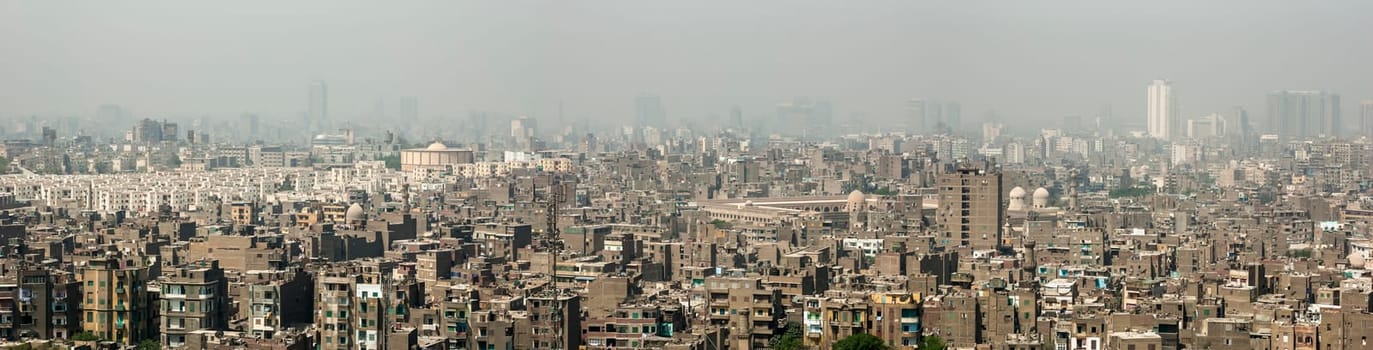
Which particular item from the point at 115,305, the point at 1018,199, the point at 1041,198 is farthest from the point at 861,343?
the point at 1041,198

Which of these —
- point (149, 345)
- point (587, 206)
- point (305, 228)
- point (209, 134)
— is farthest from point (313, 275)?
point (209, 134)

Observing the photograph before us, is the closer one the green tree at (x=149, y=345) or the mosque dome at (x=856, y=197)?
the green tree at (x=149, y=345)

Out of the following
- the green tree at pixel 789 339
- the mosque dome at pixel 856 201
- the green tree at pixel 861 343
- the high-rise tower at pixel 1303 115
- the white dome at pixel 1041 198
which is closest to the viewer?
the green tree at pixel 861 343

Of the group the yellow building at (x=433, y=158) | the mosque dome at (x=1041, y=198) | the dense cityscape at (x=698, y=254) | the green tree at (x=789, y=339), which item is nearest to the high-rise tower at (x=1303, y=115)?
the dense cityscape at (x=698, y=254)

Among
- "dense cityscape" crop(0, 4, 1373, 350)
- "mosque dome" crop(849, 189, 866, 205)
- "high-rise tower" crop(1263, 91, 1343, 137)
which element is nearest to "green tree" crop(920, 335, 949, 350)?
"dense cityscape" crop(0, 4, 1373, 350)

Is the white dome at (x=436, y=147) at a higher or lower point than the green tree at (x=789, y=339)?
higher

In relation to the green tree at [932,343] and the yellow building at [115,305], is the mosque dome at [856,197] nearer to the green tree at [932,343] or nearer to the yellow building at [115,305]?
the green tree at [932,343]

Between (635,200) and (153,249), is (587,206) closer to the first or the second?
(635,200)

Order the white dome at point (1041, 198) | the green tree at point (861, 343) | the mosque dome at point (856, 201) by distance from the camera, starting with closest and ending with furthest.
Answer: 1. the green tree at point (861, 343)
2. the mosque dome at point (856, 201)
3. the white dome at point (1041, 198)
